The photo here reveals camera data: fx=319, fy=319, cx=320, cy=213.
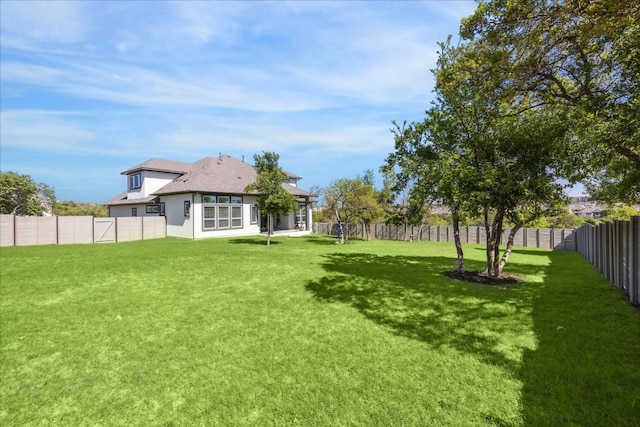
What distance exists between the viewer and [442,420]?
2922 millimetres

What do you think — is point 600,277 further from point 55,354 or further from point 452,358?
point 55,354

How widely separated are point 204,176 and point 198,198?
2.61 metres

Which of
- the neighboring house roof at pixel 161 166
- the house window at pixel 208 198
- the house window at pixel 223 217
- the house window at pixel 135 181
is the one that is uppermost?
the neighboring house roof at pixel 161 166

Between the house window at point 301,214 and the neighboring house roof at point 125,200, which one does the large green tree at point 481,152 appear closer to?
the house window at point 301,214

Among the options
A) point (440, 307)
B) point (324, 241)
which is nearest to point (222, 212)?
point (324, 241)

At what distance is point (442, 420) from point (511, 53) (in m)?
7.66

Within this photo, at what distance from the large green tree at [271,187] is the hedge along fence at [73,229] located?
8844mm

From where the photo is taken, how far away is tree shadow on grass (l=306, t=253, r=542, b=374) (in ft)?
15.1

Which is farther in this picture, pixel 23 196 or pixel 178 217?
pixel 23 196

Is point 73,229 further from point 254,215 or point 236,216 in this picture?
point 254,215

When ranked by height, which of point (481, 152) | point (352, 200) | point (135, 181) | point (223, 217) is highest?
point (135, 181)

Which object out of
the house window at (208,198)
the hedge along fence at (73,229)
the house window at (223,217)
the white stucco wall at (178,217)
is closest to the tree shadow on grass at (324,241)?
the house window at (223,217)

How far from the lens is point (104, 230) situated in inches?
770

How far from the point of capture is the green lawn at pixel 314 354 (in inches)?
122
